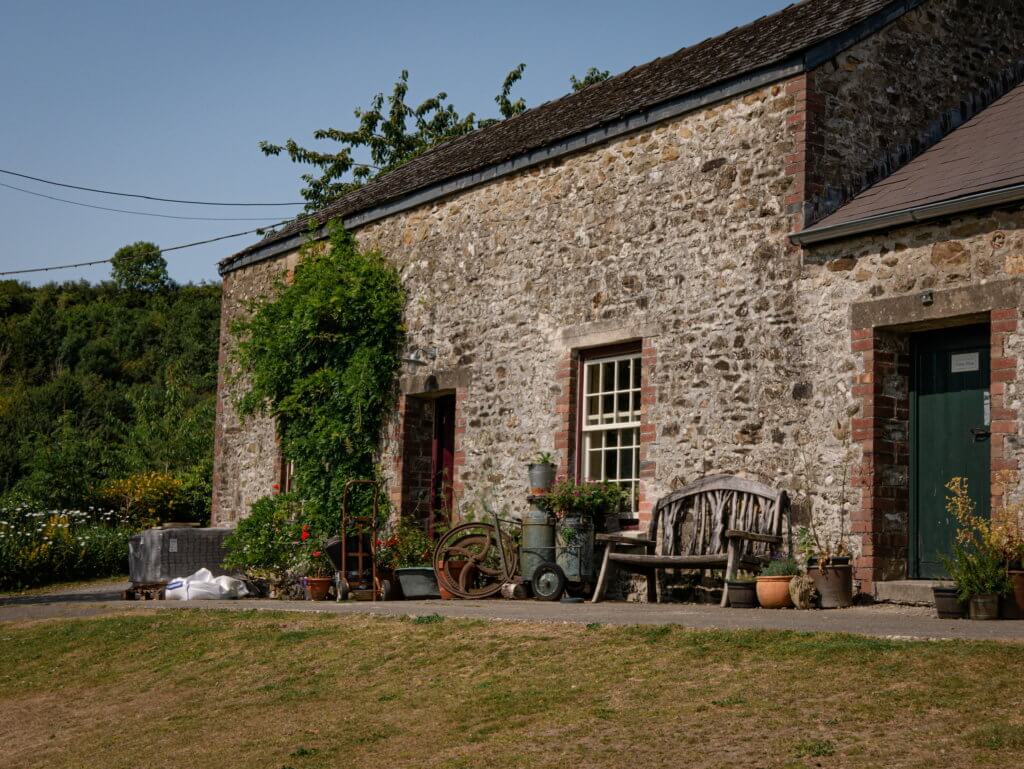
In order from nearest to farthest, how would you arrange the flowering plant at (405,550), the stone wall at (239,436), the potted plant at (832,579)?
the potted plant at (832,579)
the flowering plant at (405,550)
the stone wall at (239,436)

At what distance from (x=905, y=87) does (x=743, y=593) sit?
5.47 m

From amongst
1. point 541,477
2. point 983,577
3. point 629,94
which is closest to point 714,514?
point 541,477

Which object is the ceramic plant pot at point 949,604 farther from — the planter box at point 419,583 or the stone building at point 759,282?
the planter box at point 419,583

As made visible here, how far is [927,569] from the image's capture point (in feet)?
35.0

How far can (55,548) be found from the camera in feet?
65.6

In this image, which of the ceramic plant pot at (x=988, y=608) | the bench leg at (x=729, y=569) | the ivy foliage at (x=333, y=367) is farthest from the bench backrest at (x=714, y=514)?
the ivy foliage at (x=333, y=367)

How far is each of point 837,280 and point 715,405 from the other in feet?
5.71

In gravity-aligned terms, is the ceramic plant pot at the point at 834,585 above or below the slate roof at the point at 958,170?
below

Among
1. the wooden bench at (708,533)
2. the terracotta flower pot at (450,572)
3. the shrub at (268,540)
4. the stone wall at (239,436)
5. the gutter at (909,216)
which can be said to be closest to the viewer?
the gutter at (909,216)

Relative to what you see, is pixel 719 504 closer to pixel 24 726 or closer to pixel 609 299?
pixel 609 299

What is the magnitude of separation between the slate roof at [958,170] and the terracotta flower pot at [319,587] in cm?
698

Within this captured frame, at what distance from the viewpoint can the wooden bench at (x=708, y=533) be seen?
36.3ft

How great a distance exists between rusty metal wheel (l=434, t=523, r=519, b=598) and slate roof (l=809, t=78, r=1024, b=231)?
480 cm

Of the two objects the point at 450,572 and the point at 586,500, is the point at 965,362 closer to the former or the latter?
the point at 586,500
